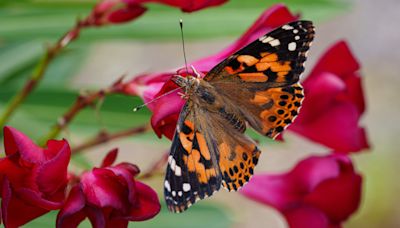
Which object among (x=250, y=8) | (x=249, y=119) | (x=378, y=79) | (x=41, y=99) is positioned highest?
(x=249, y=119)

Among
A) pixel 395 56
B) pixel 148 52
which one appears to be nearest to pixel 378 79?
pixel 395 56

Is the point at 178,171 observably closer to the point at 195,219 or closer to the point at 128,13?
the point at 128,13

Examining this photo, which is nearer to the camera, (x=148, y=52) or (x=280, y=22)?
(x=280, y=22)

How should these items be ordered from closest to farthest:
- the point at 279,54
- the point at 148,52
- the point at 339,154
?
the point at 279,54 < the point at 339,154 < the point at 148,52

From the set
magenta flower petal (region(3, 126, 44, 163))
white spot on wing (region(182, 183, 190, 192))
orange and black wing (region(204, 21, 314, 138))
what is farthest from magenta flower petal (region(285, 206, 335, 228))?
magenta flower petal (region(3, 126, 44, 163))

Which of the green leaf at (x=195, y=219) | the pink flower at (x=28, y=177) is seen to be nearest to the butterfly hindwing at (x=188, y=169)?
the pink flower at (x=28, y=177)

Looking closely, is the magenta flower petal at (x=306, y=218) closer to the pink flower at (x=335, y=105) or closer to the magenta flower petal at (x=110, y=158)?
the pink flower at (x=335, y=105)

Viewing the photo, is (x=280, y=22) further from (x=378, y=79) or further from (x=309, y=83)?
(x=378, y=79)

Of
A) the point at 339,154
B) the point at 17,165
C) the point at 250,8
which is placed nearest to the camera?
the point at 17,165

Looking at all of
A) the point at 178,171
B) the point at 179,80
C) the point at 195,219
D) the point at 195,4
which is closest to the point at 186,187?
the point at 178,171
